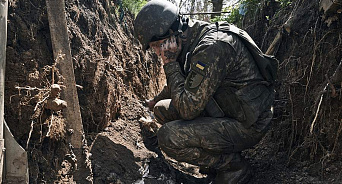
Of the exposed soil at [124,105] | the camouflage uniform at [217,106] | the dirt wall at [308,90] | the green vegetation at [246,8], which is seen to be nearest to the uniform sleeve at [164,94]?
the exposed soil at [124,105]

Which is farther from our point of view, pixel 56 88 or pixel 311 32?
pixel 311 32

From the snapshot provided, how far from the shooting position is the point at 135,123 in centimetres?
424

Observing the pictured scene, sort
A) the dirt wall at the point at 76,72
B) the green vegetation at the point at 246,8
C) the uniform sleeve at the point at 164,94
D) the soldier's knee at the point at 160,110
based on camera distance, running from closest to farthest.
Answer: the dirt wall at the point at 76,72, the soldier's knee at the point at 160,110, the uniform sleeve at the point at 164,94, the green vegetation at the point at 246,8

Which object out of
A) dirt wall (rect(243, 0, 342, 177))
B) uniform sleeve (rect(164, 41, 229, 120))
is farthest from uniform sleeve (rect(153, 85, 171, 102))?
dirt wall (rect(243, 0, 342, 177))

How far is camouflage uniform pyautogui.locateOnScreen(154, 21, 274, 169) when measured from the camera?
301cm

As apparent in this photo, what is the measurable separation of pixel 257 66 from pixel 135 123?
5.77ft

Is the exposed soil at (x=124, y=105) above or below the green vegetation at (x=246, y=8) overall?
below

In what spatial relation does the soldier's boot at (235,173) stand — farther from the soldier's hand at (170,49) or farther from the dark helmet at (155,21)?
the dark helmet at (155,21)

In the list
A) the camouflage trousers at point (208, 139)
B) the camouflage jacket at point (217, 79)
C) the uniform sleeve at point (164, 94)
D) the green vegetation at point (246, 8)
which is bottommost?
the camouflage trousers at point (208, 139)

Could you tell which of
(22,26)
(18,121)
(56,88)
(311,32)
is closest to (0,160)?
(18,121)

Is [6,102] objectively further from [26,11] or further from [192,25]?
[192,25]

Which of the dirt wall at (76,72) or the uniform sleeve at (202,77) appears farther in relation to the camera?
the uniform sleeve at (202,77)

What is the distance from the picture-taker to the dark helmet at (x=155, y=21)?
10.5 ft

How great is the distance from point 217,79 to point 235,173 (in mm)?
992
